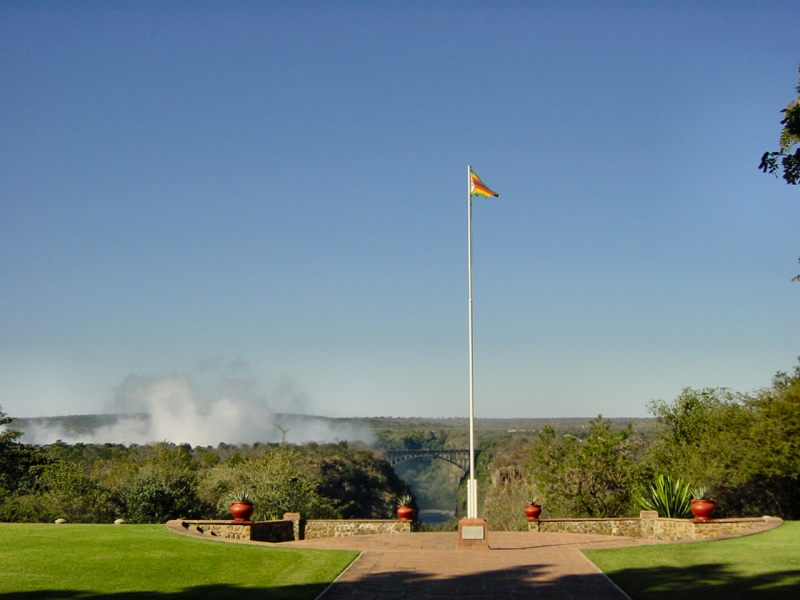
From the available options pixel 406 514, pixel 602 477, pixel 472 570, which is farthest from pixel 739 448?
pixel 472 570

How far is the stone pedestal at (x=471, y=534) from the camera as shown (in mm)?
16828

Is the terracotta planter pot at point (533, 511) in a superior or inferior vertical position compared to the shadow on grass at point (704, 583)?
superior

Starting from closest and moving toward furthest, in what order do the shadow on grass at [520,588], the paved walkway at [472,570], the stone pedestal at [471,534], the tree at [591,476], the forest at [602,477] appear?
the shadow on grass at [520,588] < the paved walkway at [472,570] < the stone pedestal at [471,534] < the forest at [602,477] < the tree at [591,476]

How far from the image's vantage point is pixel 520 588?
12.5m

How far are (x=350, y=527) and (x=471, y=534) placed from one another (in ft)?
20.1

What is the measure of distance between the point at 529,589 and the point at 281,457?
79.9 ft

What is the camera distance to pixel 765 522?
19.5 meters

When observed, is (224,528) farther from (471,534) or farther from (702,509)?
(702,509)

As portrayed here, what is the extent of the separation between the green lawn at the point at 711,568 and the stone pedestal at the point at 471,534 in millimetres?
2249

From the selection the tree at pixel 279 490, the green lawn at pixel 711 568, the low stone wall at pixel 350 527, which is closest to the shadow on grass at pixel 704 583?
the green lawn at pixel 711 568

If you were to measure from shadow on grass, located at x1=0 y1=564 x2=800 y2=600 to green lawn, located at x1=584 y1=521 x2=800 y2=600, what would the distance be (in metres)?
0.01

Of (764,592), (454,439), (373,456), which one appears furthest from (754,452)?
(454,439)

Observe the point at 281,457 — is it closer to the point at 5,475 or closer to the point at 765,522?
the point at 5,475

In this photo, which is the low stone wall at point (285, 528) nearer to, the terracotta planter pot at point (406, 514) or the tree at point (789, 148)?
the terracotta planter pot at point (406, 514)
